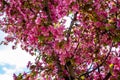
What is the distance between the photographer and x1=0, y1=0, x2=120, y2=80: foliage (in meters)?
9.64

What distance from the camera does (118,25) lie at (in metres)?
10.5

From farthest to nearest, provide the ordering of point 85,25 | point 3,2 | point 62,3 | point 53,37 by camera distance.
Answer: point 85,25, point 3,2, point 62,3, point 53,37

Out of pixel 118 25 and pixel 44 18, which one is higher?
pixel 44 18

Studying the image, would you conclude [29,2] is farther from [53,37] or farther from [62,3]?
[53,37]

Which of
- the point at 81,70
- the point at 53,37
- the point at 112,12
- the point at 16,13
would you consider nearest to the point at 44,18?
the point at 53,37

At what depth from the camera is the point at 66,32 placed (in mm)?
10117

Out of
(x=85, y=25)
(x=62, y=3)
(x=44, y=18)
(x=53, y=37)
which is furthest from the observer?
(x=85, y=25)

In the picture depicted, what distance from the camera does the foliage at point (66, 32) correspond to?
9641mm

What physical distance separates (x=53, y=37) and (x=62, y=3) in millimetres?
2096

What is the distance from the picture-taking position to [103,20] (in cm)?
1081

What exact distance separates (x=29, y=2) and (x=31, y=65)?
3.28m

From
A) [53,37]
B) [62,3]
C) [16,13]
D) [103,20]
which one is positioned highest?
[16,13]

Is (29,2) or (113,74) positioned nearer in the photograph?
(113,74)

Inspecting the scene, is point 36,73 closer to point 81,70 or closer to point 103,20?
point 81,70
